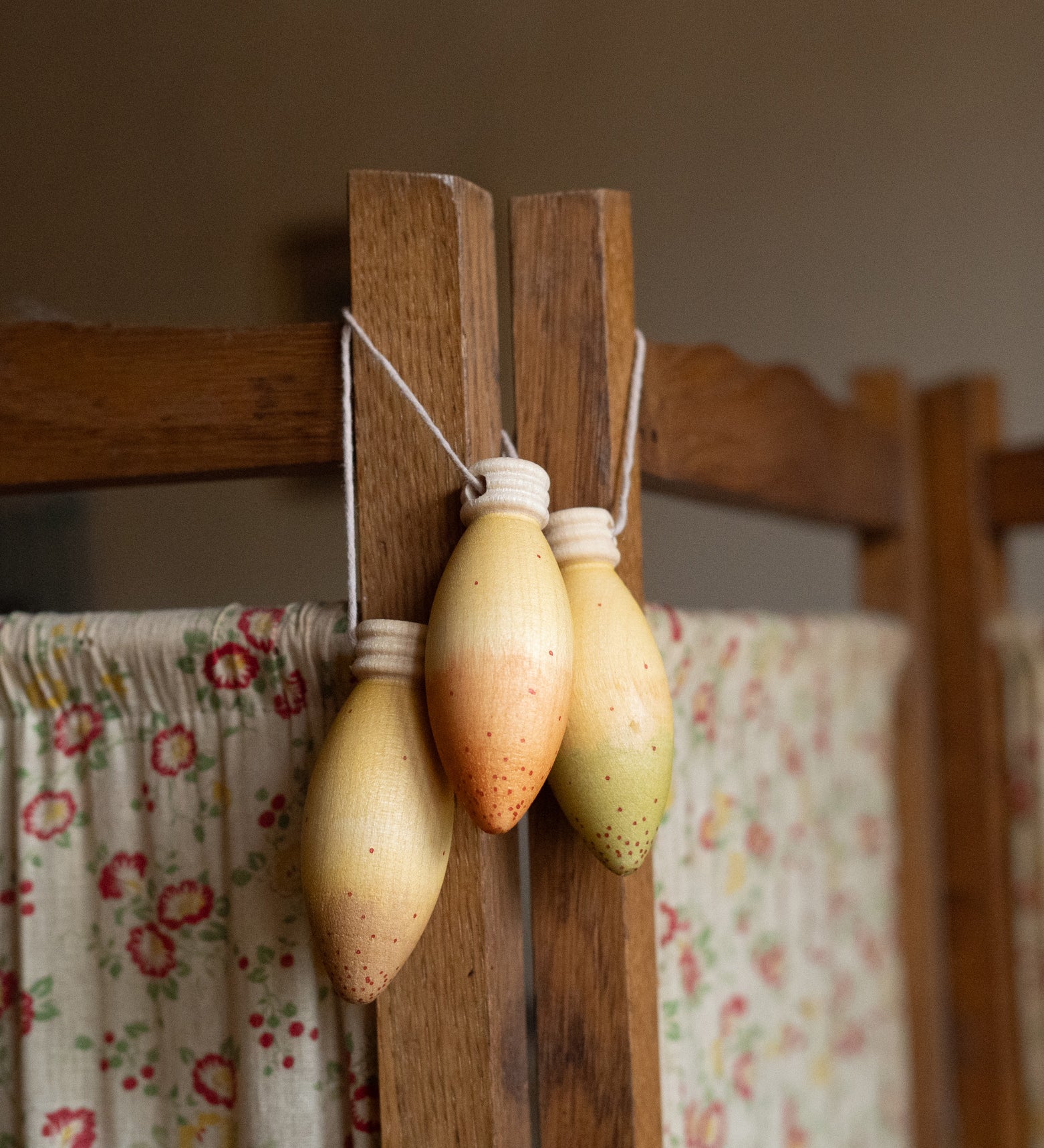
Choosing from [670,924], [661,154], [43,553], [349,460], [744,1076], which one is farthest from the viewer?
[661,154]

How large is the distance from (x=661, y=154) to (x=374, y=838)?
1.49 meters

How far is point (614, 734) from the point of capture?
0.43 m

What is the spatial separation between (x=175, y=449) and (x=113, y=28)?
108 cm

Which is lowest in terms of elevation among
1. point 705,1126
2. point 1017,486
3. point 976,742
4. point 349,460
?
point 705,1126

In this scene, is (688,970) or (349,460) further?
(688,970)

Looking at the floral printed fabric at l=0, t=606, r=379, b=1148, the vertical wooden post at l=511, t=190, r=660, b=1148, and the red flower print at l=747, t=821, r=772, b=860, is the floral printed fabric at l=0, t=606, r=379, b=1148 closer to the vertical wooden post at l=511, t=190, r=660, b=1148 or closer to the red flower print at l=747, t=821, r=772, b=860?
the vertical wooden post at l=511, t=190, r=660, b=1148

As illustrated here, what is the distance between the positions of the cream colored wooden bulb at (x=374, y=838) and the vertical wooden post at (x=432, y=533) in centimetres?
5

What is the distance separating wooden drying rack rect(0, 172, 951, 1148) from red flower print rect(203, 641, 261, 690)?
7 centimetres

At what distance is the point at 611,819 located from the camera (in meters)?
0.44

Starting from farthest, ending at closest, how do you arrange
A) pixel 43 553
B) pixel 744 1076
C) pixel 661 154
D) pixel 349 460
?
pixel 661 154
pixel 43 553
pixel 744 1076
pixel 349 460

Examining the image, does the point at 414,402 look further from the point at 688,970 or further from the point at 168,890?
the point at 688,970

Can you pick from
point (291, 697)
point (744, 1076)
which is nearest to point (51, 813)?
point (291, 697)

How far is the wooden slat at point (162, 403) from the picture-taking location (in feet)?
1.72

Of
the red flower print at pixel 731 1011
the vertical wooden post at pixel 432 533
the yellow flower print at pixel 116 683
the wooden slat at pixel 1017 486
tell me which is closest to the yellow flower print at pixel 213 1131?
the vertical wooden post at pixel 432 533
